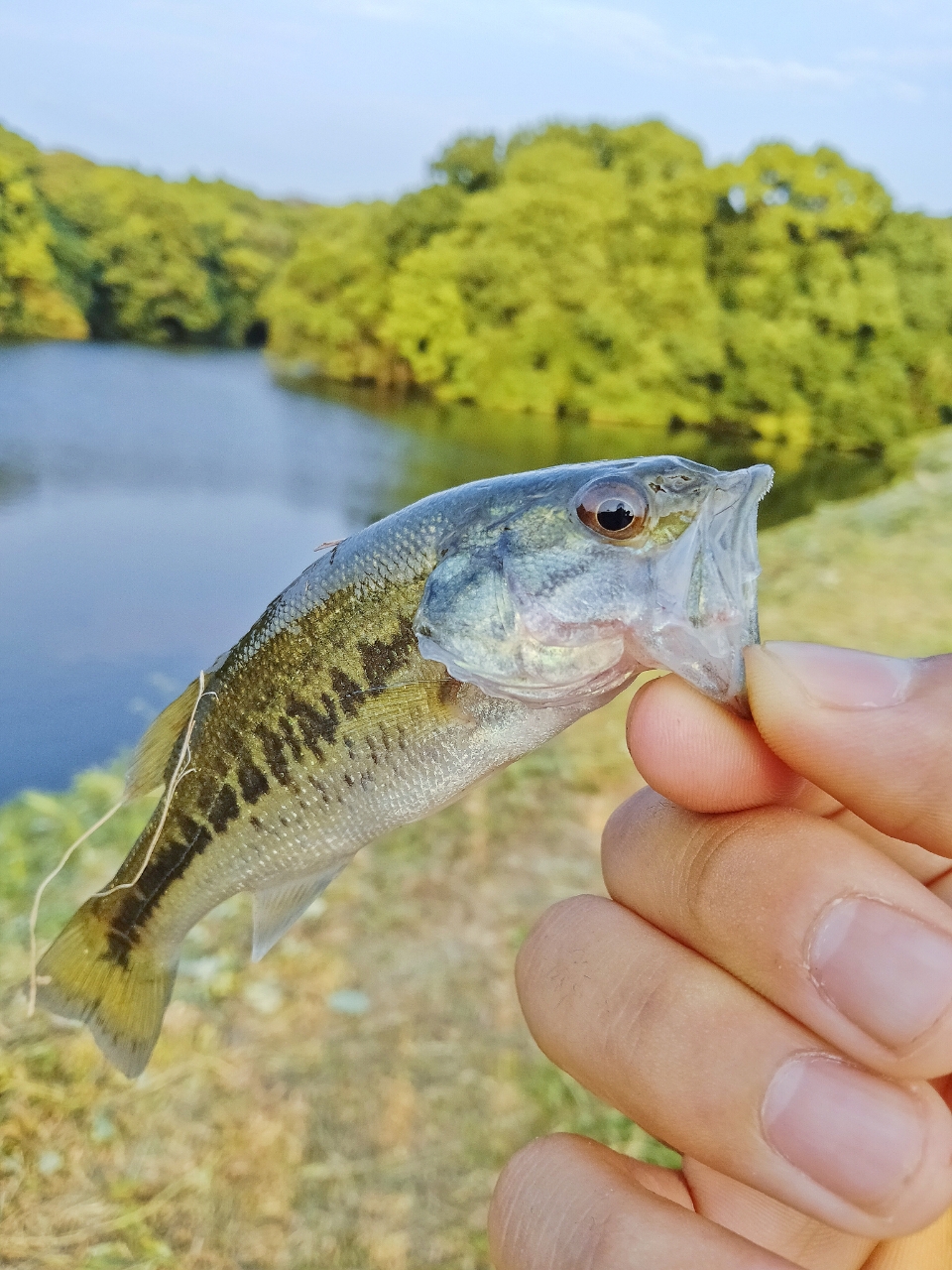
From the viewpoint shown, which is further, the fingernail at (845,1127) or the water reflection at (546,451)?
the water reflection at (546,451)

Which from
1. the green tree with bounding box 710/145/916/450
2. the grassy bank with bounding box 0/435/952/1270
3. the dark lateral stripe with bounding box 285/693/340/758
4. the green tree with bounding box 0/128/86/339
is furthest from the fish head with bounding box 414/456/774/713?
the green tree with bounding box 710/145/916/450

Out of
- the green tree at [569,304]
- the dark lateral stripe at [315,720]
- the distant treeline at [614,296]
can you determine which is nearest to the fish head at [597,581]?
the dark lateral stripe at [315,720]

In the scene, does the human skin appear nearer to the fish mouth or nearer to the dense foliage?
the fish mouth

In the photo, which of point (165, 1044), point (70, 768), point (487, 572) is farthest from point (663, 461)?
point (70, 768)

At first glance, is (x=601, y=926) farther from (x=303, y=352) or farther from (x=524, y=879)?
(x=303, y=352)

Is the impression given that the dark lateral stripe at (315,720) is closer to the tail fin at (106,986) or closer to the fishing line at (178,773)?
the fishing line at (178,773)

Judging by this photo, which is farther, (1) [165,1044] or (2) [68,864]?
(2) [68,864]

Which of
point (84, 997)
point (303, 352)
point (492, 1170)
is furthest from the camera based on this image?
point (303, 352)
